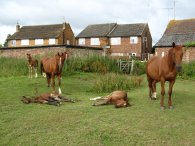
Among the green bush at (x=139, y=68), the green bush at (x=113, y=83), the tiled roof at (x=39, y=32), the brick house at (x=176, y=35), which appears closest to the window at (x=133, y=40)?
the brick house at (x=176, y=35)

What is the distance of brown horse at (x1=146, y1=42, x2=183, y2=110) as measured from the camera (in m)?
11.7

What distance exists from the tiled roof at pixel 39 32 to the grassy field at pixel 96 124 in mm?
53432

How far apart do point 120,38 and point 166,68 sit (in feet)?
169

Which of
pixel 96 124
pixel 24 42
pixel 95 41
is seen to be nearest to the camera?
pixel 96 124

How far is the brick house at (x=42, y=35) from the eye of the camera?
65812mm

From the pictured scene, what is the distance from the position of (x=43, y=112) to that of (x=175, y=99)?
219 inches

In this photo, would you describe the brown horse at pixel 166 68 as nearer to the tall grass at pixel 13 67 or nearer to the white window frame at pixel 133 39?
the tall grass at pixel 13 67

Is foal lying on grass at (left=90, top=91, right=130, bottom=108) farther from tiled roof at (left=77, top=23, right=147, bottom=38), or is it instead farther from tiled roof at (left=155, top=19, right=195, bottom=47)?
tiled roof at (left=77, top=23, right=147, bottom=38)

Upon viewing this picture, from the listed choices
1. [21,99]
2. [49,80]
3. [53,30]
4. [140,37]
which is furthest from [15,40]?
[21,99]

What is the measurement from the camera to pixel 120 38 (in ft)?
209

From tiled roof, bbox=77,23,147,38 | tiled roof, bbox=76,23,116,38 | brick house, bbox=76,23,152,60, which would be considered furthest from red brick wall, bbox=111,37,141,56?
tiled roof, bbox=76,23,116,38

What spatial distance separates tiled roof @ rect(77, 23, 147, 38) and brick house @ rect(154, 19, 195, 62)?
31.7 ft

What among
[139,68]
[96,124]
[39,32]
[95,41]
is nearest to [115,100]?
[96,124]

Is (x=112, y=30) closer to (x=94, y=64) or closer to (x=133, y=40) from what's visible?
(x=133, y=40)
